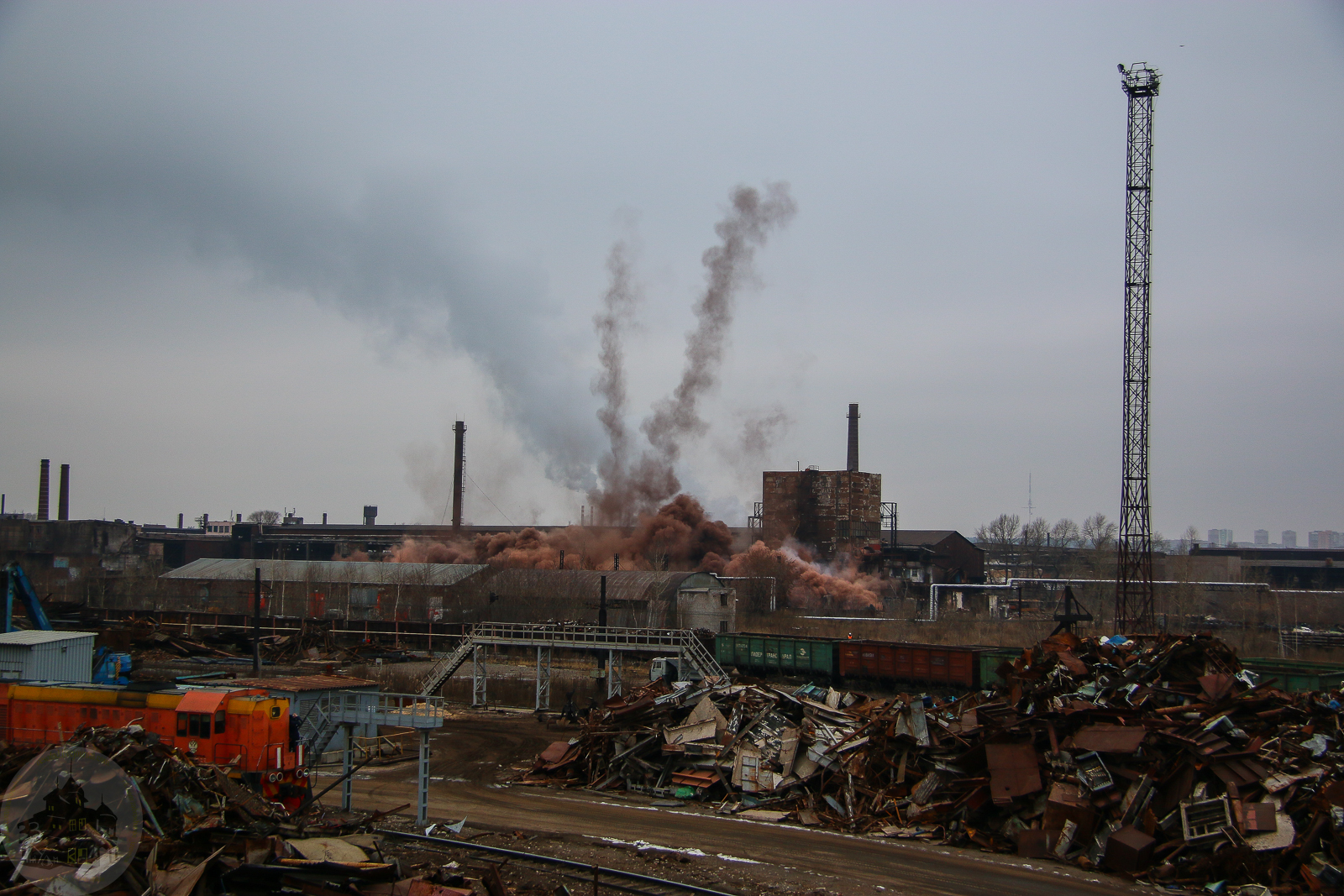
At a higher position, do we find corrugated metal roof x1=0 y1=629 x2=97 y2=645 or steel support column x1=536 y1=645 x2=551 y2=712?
corrugated metal roof x1=0 y1=629 x2=97 y2=645

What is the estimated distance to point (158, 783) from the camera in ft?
52.4

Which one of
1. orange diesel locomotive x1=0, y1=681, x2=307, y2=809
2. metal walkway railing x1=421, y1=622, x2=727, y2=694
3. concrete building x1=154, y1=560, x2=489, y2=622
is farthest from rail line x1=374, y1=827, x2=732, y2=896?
concrete building x1=154, y1=560, x2=489, y2=622

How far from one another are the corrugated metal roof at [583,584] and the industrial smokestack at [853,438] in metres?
45.6

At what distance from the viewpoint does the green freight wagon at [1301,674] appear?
37.1 metres

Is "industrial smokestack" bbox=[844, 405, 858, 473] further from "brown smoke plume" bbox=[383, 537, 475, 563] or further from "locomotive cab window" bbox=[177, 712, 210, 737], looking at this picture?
"locomotive cab window" bbox=[177, 712, 210, 737]

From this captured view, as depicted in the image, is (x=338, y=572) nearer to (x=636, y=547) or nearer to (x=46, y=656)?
(x=636, y=547)

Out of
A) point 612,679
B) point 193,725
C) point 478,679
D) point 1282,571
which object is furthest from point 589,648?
point 1282,571

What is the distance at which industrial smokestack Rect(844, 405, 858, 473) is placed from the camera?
364 feet

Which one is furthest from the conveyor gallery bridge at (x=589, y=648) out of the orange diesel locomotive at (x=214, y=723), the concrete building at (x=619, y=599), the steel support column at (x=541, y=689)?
the orange diesel locomotive at (x=214, y=723)

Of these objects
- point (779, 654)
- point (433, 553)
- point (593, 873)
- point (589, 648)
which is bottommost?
point (779, 654)

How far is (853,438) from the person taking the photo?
112 m

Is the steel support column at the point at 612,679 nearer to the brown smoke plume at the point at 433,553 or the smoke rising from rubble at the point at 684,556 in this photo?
the smoke rising from rubble at the point at 684,556
